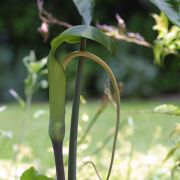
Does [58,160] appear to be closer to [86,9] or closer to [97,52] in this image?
[86,9]

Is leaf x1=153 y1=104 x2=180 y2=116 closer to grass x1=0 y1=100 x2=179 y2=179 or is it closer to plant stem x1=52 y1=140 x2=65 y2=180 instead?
plant stem x1=52 y1=140 x2=65 y2=180

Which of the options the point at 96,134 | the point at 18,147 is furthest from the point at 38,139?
the point at 18,147

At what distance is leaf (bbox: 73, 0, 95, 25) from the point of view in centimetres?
65

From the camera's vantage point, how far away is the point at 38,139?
14.5 feet

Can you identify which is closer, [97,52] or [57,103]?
[57,103]

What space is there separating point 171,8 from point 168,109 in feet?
1.26

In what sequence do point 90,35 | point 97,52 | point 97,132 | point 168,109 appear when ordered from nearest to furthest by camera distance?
point 90,35 < point 168,109 < point 97,132 < point 97,52

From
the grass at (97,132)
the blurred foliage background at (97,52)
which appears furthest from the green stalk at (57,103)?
the blurred foliage background at (97,52)

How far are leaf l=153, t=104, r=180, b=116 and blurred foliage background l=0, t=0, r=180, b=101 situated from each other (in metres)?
8.18

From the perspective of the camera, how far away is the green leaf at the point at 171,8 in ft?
2.02

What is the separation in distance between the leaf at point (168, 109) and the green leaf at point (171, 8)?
0.37m

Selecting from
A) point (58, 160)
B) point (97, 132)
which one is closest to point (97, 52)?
point (97, 132)

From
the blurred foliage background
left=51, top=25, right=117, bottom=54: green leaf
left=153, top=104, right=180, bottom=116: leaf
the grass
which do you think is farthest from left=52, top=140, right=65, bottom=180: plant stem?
the blurred foliage background

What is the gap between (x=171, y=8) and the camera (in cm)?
64
